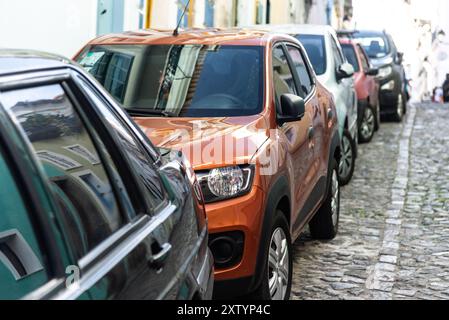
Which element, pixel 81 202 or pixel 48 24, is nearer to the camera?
pixel 81 202

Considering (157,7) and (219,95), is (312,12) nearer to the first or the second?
(157,7)

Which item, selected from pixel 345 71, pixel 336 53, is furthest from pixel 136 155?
pixel 336 53

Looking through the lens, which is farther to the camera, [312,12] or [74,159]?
[312,12]

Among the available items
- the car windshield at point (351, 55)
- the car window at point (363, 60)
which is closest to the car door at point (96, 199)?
the car windshield at point (351, 55)

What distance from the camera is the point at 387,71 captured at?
18.5 meters

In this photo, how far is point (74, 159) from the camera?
2768 mm

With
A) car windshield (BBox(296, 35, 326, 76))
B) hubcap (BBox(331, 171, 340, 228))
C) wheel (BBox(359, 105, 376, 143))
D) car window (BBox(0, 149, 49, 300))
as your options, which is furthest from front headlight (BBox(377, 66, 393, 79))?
car window (BBox(0, 149, 49, 300))

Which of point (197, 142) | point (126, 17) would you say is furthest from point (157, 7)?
point (197, 142)

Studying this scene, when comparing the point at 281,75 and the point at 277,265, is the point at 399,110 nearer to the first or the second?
the point at 281,75

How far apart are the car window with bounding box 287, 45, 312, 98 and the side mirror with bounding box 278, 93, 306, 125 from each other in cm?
107

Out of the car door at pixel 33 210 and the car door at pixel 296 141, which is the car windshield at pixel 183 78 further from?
the car door at pixel 33 210

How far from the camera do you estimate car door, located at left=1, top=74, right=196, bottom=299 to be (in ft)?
7.56

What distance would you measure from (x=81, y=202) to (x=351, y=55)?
13021 mm
